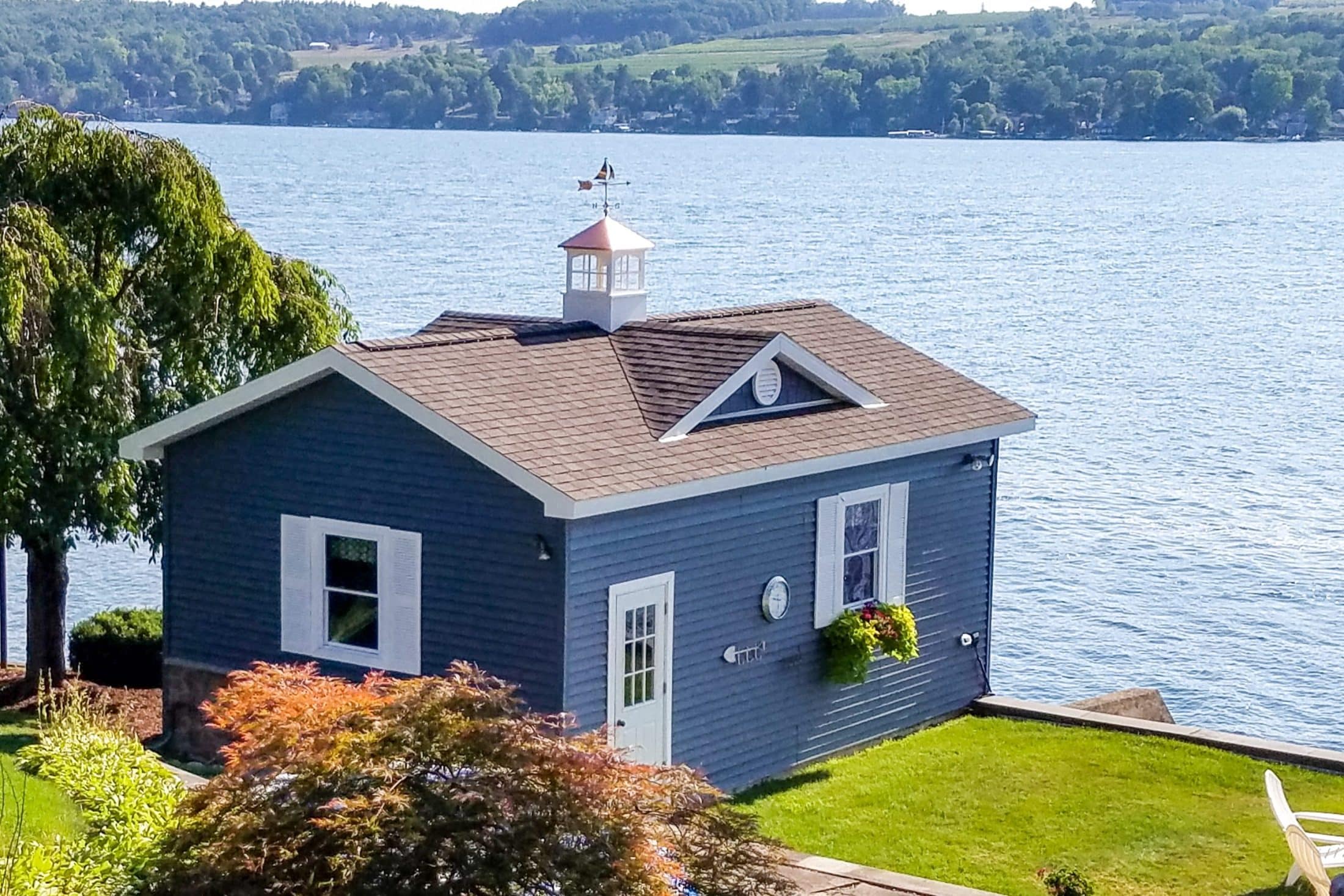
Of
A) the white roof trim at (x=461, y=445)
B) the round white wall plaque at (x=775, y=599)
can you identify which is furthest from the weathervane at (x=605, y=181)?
the round white wall plaque at (x=775, y=599)

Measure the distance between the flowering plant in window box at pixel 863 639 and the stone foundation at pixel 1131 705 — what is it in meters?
3.37

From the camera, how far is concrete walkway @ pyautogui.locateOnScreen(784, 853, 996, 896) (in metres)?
14.8

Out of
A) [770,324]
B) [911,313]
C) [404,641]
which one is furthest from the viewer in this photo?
[911,313]

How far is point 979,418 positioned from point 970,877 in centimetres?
572

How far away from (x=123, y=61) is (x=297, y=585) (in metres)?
140

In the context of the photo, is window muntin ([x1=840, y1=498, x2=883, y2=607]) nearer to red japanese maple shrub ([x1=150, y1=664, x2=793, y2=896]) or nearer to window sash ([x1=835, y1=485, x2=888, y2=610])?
window sash ([x1=835, y1=485, x2=888, y2=610])

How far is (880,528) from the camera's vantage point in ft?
62.2

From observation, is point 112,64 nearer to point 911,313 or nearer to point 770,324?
point 911,313

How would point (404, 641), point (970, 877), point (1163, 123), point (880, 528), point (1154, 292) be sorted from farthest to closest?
point (1163, 123)
point (1154, 292)
point (880, 528)
point (404, 641)
point (970, 877)

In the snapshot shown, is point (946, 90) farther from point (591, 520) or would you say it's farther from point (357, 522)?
point (591, 520)

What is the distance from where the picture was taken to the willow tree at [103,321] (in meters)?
20.2

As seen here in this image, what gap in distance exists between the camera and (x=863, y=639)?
18.3 m

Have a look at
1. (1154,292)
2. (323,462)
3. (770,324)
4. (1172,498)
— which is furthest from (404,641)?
(1154,292)

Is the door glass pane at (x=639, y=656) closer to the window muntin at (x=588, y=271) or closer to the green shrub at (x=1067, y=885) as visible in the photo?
→ the green shrub at (x=1067, y=885)
